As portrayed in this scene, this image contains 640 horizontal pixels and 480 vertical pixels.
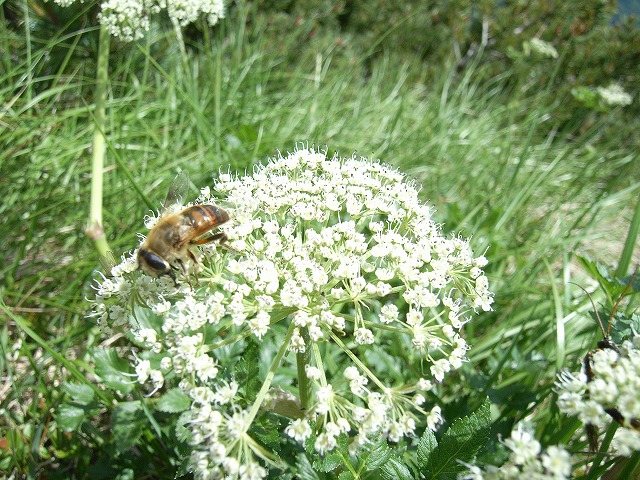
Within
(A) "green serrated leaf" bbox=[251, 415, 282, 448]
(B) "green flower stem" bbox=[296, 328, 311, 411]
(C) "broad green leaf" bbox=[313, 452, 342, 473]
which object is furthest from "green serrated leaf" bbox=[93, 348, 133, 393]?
(C) "broad green leaf" bbox=[313, 452, 342, 473]

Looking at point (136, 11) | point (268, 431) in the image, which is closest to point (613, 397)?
point (268, 431)

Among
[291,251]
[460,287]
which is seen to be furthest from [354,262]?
[460,287]

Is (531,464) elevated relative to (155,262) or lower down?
lower down

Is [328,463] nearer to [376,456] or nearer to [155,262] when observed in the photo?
[376,456]

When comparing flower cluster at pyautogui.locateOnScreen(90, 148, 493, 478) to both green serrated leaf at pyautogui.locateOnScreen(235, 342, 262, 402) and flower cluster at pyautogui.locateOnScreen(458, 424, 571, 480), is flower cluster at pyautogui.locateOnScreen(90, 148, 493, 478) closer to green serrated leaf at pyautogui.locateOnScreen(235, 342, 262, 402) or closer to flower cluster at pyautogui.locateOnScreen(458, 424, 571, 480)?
green serrated leaf at pyautogui.locateOnScreen(235, 342, 262, 402)

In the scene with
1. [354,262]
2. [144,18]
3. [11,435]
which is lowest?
[11,435]

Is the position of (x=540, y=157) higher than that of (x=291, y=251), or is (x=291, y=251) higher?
(x=291, y=251)

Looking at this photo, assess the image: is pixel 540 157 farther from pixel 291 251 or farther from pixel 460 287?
pixel 291 251
